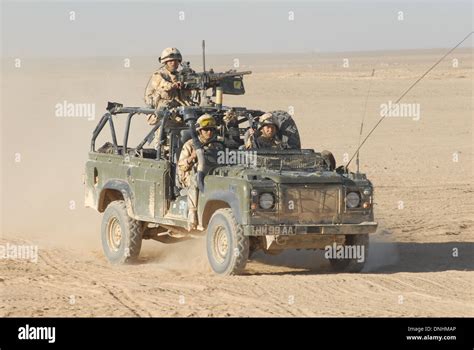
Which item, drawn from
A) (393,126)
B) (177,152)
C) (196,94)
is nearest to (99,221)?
(196,94)

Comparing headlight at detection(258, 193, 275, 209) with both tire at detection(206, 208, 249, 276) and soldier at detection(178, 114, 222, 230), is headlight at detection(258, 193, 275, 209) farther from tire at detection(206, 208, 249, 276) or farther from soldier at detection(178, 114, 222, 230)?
soldier at detection(178, 114, 222, 230)

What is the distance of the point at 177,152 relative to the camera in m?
14.8

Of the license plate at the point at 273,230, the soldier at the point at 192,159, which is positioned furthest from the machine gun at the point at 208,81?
the license plate at the point at 273,230

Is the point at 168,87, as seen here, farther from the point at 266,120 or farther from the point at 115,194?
the point at 266,120

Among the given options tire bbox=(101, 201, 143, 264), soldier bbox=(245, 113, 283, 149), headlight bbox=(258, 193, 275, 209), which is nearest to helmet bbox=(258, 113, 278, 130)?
soldier bbox=(245, 113, 283, 149)

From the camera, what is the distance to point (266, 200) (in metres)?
13.4

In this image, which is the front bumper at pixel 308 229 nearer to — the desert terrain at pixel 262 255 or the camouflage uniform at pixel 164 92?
the desert terrain at pixel 262 255

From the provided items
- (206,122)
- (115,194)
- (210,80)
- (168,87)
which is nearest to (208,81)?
(210,80)

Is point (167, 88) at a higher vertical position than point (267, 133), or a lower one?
higher

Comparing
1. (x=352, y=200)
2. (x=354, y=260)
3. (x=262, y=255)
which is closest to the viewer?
(x=352, y=200)

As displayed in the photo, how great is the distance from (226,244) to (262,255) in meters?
2.26

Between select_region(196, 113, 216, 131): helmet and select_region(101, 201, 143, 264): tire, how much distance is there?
62.6 inches

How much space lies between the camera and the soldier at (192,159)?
46.8 feet

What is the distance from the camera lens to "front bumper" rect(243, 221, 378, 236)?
13.3 metres
